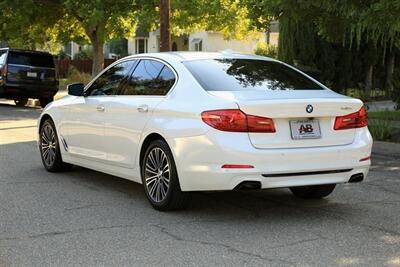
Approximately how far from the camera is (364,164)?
6.13m

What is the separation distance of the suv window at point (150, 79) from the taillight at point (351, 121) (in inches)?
66.5

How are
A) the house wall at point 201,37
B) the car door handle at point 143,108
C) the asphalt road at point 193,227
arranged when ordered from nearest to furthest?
the asphalt road at point 193,227 < the car door handle at point 143,108 < the house wall at point 201,37

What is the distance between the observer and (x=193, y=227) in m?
5.74

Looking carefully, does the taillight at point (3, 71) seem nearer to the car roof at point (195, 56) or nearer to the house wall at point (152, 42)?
the car roof at point (195, 56)

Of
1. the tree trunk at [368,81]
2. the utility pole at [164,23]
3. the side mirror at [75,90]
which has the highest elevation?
the utility pole at [164,23]

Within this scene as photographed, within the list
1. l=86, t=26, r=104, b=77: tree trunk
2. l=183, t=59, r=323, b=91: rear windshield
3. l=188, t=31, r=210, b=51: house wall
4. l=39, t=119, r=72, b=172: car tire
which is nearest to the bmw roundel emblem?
l=183, t=59, r=323, b=91: rear windshield

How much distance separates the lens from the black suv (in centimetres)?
2055

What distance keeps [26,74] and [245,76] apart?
51.4ft

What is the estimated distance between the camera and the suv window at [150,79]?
21.6 ft

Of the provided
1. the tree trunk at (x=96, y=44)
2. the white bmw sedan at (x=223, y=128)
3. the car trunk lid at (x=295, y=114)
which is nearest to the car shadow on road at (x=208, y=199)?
the white bmw sedan at (x=223, y=128)

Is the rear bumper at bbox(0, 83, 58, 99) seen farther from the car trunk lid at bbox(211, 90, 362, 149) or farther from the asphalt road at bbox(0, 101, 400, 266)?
the car trunk lid at bbox(211, 90, 362, 149)

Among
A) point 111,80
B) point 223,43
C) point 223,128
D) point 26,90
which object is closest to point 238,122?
point 223,128

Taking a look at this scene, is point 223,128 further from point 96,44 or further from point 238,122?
point 96,44

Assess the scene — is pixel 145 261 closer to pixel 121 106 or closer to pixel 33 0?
pixel 121 106
